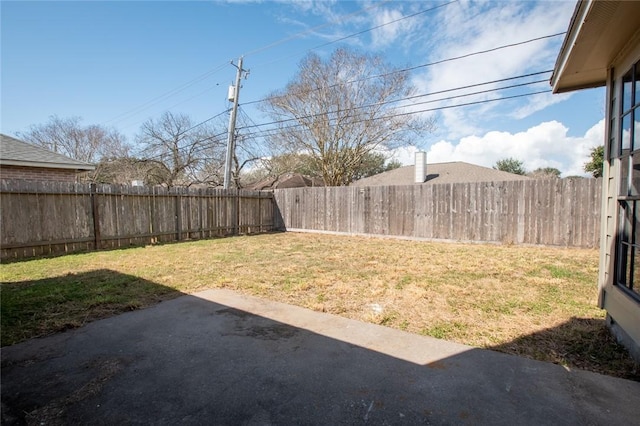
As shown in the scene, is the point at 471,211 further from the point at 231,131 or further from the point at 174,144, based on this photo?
the point at 174,144

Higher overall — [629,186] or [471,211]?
[629,186]

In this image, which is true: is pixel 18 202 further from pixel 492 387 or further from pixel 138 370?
pixel 492 387

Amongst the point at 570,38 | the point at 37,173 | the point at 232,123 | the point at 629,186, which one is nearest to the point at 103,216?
the point at 37,173

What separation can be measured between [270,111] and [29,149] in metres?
11.5

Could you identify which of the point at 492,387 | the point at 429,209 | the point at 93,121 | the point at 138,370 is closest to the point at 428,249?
A: the point at 429,209

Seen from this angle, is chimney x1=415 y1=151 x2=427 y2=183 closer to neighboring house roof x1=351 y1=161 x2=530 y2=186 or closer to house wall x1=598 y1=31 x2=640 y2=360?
neighboring house roof x1=351 y1=161 x2=530 y2=186

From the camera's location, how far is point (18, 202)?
6359 mm

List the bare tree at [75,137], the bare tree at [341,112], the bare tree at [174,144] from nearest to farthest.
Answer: the bare tree at [341,112] → the bare tree at [174,144] → the bare tree at [75,137]

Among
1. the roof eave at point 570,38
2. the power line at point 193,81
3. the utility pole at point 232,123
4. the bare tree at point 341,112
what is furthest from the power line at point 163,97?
the roof eave at point 570,38

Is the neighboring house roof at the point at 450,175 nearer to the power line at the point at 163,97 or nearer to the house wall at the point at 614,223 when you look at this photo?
the power line at the point at 163,97

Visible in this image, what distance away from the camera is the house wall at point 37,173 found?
8.02m

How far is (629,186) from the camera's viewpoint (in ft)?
8.13

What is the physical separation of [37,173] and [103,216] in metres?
2.83

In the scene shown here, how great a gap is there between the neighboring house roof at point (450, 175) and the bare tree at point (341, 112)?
72.7 inches
